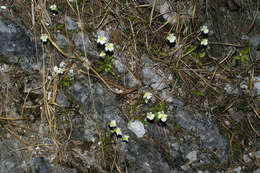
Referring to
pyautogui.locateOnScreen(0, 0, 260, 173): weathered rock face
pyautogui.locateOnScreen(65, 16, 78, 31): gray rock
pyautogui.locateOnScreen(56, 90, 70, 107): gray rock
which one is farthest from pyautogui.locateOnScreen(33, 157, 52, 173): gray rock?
pyautogui.locateOnScreen(65, 16, 78, 31): gray rock

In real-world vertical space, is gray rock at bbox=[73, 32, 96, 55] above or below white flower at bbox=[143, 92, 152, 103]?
above

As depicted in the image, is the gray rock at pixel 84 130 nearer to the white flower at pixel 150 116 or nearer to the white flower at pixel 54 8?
the white flower at pixel 150 116

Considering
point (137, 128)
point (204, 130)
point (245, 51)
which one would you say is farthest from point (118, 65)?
point (245, 51)

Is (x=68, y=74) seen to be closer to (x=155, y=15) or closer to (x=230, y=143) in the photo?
(x=155, y=15)

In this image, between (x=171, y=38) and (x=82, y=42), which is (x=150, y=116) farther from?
(x=82, y=42)

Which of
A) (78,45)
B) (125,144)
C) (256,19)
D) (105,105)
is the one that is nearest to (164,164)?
(125,144)

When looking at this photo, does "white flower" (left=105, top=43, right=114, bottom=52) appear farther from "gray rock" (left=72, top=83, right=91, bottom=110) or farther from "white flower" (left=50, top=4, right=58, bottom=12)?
"white flower" (left=50, top=4, right=58, bottom=12)

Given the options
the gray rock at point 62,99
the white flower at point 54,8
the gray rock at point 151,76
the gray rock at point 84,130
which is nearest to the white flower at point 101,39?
the gray rock at point 151,76
